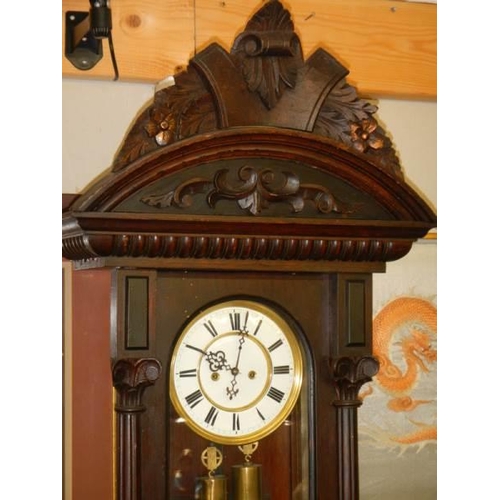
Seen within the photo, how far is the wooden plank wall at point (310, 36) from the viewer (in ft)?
7.63

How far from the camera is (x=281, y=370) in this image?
5.31 ft

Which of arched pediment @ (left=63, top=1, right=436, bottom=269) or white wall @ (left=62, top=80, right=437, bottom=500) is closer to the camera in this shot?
arched pediment @ (left=63, top=1, right=436, bottom=269)

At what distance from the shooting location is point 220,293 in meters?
1.57

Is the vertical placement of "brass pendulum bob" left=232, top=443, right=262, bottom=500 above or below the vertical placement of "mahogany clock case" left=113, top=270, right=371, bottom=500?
below

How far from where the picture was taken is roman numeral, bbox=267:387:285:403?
1610 mm

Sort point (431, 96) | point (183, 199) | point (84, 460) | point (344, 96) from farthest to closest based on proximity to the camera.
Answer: point (431, 96), point (84, 460), point (344, 96), point (183, 199)

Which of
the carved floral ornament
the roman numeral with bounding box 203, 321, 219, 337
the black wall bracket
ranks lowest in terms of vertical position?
the roman numeral with bounding box 203, 321, 219, 337

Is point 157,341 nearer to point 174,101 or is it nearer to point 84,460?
point 174,101

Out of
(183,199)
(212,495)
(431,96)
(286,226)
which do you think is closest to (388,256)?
(286,226)

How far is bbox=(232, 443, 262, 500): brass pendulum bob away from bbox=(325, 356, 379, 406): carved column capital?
0.19 metres

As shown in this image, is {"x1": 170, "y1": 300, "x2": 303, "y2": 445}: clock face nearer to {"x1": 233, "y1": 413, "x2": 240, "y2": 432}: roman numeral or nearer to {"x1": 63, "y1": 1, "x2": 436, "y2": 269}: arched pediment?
{"x1": 233, "y1": 413, "x2": 240, "y2": 432}: roman numeral

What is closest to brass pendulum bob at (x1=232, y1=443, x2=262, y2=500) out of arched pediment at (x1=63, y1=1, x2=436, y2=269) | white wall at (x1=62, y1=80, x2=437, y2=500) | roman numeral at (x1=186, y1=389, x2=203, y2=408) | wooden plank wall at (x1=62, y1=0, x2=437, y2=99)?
roman numeral at (x1=186, y1=389, x2=203, y2=408)

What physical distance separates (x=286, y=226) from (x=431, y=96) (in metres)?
1.30

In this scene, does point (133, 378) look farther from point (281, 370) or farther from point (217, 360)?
point (281, 370)
